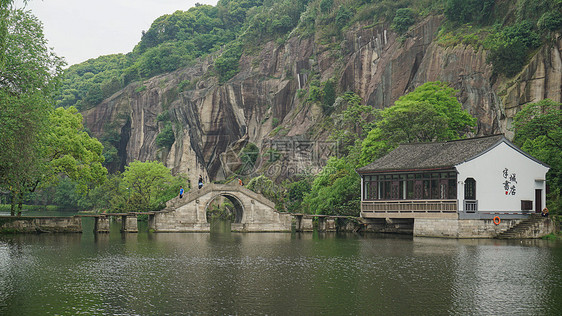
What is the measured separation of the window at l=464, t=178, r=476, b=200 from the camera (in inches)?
1781

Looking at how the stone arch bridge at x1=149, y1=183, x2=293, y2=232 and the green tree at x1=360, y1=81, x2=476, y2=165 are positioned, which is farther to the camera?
the green tree at x1=360, y1=81, x2=476, y2=165

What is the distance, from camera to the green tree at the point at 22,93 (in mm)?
32406

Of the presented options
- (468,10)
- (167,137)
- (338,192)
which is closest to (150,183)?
(167,137)

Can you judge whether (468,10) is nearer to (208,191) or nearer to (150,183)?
(208,191)

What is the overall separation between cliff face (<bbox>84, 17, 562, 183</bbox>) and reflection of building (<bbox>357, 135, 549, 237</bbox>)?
16.2m

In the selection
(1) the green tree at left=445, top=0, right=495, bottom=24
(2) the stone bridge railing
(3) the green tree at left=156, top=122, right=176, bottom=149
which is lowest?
(2) the stone bridge railing

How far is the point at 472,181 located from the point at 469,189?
2.11 ft

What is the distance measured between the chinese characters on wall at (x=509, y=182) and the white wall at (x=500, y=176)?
0.24 ft

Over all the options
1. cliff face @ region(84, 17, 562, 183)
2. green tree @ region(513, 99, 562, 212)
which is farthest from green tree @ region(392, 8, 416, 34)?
green tree @ region(513, 99, 562, 212)

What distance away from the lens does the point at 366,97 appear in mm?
84500

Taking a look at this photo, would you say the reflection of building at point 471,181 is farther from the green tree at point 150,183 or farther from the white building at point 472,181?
the green tree at point 150,183

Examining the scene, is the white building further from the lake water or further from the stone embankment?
the stone embankment

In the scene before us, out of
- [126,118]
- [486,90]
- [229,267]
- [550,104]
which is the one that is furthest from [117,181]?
[229,267]

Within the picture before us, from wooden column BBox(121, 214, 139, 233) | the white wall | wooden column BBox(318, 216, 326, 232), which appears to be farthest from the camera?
wooden column BBox(318, 216, 326, 232)
